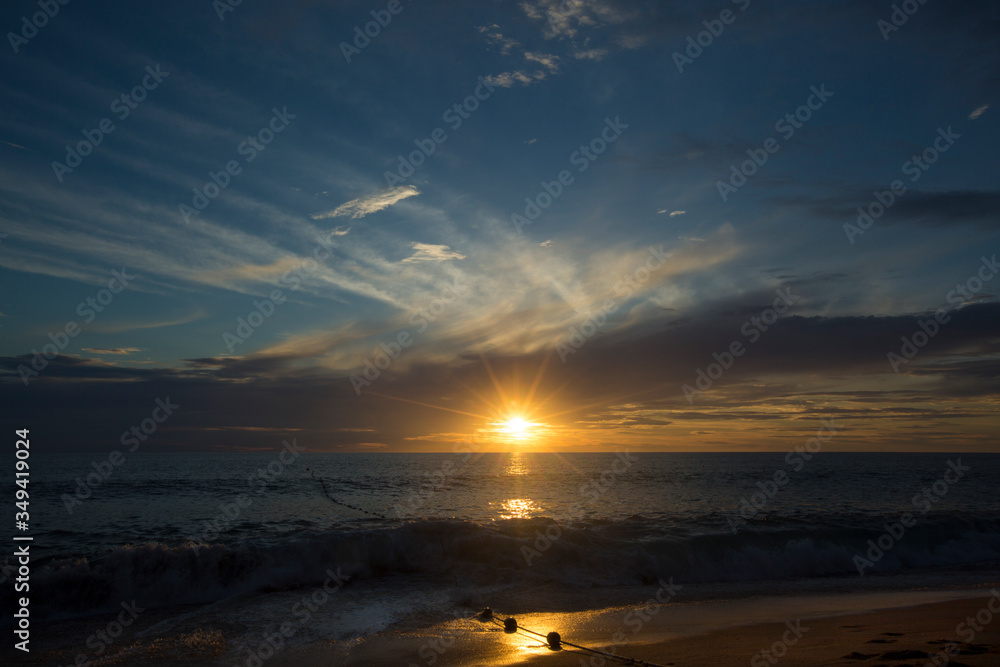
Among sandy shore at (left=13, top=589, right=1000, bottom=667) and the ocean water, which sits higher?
the ocean water

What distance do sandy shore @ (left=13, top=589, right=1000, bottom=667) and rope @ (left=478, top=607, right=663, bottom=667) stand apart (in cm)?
15

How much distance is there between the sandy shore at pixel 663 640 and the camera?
319 inches

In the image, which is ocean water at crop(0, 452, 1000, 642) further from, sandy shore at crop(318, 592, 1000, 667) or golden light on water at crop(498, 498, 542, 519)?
sandy shore at crop(318, 592, 1000, 667)

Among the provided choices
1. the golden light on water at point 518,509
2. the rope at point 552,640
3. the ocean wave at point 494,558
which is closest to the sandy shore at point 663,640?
the rope at point 552,640

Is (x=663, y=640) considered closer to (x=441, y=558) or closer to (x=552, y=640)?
(x=552, y=640)

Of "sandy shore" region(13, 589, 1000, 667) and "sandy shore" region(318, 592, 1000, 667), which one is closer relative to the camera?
"sandy shore" region(318, 592, 1000, 667)

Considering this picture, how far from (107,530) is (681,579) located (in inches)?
836

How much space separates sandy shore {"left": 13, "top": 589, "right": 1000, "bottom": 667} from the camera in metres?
8.11

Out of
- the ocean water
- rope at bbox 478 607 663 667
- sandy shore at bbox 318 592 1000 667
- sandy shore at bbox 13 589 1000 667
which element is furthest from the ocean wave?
sandy shore at bbox 318 592 1000 667

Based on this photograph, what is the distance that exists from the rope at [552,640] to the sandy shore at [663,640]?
0.15 meters

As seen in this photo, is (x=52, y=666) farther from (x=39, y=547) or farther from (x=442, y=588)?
(x=39, y=547)

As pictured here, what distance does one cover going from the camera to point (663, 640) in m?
9.46

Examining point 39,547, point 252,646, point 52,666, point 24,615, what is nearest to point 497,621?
point 252,646

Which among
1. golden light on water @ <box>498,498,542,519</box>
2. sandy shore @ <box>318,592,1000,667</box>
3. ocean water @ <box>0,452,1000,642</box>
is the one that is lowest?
sandy shore @ <box>318,592,1000,667</box>
